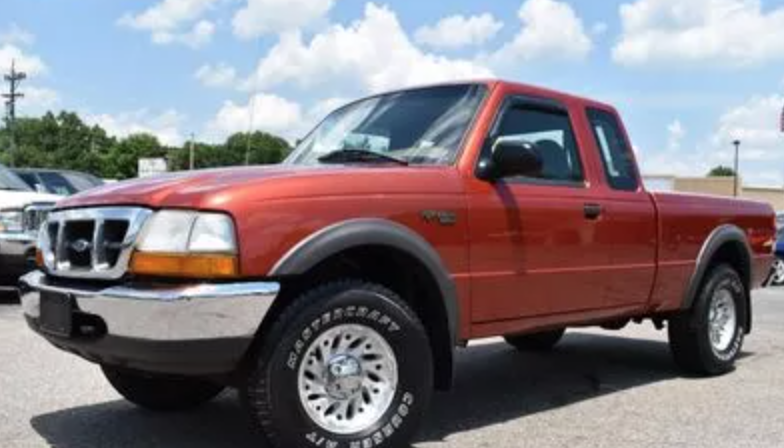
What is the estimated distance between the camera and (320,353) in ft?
15.4

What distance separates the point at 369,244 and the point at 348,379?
25.3 inches

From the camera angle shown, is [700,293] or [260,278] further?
[700,293]

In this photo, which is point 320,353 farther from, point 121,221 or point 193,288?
point 121,221

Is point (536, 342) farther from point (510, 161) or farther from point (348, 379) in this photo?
point (348, 379)

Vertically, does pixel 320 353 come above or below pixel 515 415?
above

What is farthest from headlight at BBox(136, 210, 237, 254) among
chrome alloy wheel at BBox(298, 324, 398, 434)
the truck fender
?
chrome alloy wheel at BBox(298, 324, 398, 434)

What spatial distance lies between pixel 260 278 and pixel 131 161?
400 feet

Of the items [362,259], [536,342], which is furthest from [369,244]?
[536,342]

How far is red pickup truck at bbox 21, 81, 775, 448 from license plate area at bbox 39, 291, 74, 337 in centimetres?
1

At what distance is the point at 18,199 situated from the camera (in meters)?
11.6

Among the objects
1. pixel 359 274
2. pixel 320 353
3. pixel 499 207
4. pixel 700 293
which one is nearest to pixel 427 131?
pixel 499 207

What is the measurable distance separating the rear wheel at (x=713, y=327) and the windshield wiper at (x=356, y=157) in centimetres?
305

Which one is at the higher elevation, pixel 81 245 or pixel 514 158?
pixel 514 158

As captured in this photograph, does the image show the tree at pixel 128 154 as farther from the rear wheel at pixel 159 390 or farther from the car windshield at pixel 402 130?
the rear wheel at pixel 159 390
